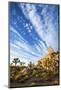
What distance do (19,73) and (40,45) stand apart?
350mm

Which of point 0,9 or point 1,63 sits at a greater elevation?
point 0,9

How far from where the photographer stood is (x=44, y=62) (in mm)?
2410

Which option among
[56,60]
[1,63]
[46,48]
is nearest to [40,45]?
[46,48]

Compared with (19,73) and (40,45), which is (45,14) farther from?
(19,73)

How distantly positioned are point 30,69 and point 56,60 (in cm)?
29

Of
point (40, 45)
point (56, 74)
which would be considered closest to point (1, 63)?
point (40, 45)

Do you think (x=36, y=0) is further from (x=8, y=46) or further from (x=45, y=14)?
(x=8, y=46)

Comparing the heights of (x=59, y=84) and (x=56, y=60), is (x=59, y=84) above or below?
below

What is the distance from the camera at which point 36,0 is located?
7.85 feet

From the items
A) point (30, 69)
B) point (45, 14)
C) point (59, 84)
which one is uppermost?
point (45, 14)

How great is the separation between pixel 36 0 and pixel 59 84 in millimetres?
887

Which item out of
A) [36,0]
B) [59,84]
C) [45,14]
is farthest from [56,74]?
[36,0]

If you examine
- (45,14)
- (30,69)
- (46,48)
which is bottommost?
(30,69)

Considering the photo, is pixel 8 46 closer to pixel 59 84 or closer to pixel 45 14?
pixel 45 14
